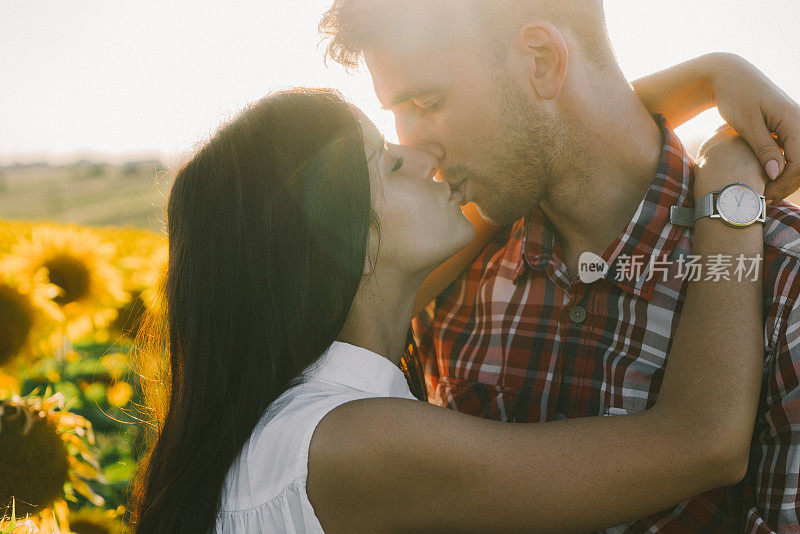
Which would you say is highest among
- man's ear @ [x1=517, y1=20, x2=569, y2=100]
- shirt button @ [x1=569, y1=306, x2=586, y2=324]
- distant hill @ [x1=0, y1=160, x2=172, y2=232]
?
man's ear @ [x1=517, y1=20, x2=569, y2=100]

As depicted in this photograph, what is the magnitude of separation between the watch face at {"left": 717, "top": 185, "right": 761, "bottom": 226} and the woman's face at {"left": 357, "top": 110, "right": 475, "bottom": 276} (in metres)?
0.90

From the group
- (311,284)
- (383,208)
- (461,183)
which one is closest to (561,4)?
(461,183)

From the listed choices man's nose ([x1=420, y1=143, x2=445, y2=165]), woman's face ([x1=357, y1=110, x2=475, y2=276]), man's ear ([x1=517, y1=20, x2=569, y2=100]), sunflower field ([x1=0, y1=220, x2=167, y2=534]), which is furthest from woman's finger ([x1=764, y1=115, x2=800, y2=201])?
sunflower field ([x1=0, y1=220, x2=167, y2=534])

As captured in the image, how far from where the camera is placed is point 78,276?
3504 mm

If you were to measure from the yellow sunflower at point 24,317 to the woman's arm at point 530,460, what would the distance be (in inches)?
71.1

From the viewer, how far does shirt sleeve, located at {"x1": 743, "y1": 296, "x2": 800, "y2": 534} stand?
5.95 ft

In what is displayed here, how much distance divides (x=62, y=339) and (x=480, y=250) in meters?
2.10

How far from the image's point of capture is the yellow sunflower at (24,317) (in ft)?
9.12

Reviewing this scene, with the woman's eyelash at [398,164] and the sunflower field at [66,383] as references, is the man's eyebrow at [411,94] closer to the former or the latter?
the woman's eyelash at [398,164]

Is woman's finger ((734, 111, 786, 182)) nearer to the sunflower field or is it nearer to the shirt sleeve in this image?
the shirt sleeve

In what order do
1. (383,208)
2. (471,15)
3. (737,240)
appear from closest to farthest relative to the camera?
(737,240) < (383,208) < (471,15)

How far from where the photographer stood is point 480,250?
3033mm

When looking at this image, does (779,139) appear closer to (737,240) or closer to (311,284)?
(737,240)

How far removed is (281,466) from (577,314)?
129 centimetres
